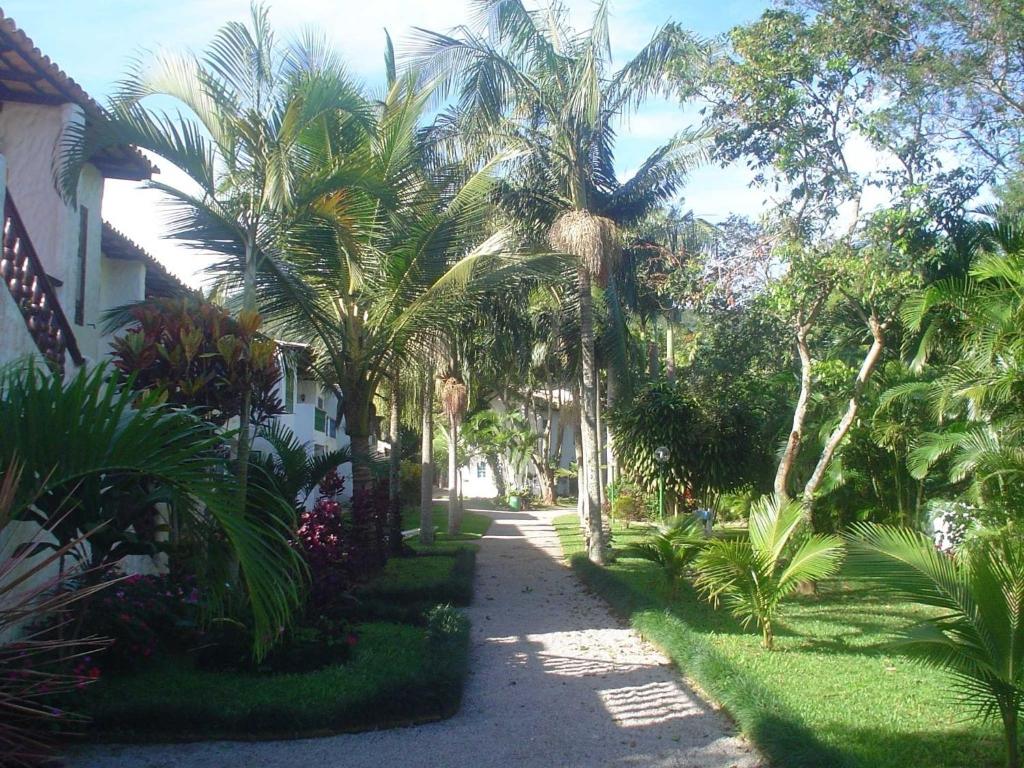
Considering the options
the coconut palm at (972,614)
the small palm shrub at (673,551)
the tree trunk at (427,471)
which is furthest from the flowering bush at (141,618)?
the tree trunk at (427,471)

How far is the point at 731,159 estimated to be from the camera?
45.7ft

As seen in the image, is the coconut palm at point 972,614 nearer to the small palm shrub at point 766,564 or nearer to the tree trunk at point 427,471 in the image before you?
the small palm shrub at point 766,564

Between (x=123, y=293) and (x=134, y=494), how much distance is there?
7800 mm

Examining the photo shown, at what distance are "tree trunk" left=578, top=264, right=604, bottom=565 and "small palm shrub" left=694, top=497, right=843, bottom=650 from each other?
8.00 metres

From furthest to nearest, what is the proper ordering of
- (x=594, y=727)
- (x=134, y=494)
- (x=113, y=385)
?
(x=594, y=727), (x=134, y=494), (x=113, y=385)

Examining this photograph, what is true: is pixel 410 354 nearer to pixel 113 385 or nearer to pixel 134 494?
pixel 134 494

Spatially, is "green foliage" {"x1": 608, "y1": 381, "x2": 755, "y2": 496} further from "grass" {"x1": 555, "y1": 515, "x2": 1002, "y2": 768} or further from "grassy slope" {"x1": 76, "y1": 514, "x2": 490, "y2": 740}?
"grassy slope" {"x1": 76, "y1": 514, "x2": 490, "y2": 740}

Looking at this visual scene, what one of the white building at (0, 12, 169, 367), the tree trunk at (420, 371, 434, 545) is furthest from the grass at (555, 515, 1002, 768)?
the tree trunk at (420, 371, 434, 545)

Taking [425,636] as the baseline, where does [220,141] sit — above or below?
above

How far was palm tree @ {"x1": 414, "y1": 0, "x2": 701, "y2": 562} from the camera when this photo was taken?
16750mm

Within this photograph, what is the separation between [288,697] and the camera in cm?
749

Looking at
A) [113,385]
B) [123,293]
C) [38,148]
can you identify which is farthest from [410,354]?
[113,385]

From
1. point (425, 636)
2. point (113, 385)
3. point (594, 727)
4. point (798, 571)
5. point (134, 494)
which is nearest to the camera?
point (113, 385)

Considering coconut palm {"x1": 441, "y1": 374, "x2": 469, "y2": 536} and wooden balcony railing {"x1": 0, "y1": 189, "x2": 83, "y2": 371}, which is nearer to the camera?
wooden balcony railing {"x1": 0, "y1": 189, "x2": 83, "y2": 371}
